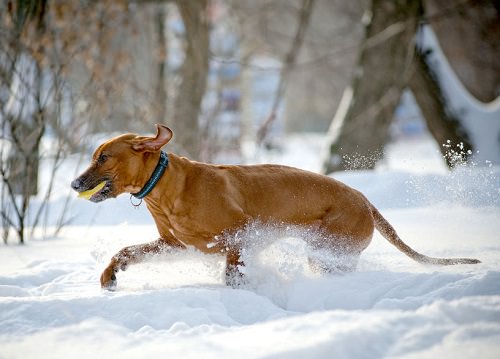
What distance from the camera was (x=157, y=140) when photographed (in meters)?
3.45

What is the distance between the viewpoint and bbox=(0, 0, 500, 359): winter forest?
2598 millimetres

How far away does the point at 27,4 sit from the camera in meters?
6.00

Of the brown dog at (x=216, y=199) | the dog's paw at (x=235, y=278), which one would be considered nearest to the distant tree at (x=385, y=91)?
the brown dog at (x=216, y=199)

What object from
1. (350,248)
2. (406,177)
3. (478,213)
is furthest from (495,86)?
(350,248)

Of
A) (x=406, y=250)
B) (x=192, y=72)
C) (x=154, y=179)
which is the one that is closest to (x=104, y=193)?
(x=154, y=179)

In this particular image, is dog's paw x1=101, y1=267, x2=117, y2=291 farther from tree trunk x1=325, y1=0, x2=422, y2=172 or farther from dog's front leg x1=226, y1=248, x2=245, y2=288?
tree trunk x1=325, y1=0, x2=422, y2=172

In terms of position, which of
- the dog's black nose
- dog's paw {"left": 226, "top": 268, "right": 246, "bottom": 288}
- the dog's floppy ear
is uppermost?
the dog's floppy ear

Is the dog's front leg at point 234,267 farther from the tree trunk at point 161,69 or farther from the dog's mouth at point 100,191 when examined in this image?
the tree trunk at point 161,69

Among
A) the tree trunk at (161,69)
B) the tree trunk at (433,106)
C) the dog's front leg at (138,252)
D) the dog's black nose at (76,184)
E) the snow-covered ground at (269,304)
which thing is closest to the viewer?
the snow-covered ground at (269,304)

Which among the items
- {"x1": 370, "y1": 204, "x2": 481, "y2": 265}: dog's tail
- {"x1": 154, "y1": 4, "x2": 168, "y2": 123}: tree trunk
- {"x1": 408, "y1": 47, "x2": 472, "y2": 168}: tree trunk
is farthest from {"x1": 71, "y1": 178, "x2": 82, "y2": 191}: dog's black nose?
{"x1": 408, "y1": 47, "x2": 472, "y2": 168}: tree trunk

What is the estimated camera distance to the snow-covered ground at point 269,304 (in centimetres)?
242

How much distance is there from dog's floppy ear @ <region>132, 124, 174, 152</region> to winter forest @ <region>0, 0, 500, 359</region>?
2.54 ft

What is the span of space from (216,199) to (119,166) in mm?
624

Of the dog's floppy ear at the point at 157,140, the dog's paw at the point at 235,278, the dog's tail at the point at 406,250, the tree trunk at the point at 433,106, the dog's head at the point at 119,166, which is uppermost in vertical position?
the tree trunk at the point at 433,106
